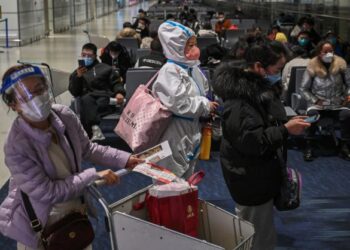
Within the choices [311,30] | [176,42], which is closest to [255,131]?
[176,42]

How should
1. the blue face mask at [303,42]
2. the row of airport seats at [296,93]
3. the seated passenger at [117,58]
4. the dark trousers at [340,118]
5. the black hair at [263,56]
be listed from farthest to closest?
the blue face mask at [303,42], the seated passenger at [117,58], the row of airport seats at [296,93], the dark trousers at [340,118], the black hair at [263,56]

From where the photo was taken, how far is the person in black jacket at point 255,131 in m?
2.98

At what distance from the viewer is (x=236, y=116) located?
3002 mm

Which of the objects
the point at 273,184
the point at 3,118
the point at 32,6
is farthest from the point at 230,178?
the point at 32,6

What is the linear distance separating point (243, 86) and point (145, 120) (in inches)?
49.5

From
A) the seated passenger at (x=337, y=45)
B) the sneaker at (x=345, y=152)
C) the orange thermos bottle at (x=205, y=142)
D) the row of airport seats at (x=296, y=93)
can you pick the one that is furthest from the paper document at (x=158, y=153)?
the seated passenger at (x=337, y=45)

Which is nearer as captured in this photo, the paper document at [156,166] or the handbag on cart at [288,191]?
the paper document at [156,166]

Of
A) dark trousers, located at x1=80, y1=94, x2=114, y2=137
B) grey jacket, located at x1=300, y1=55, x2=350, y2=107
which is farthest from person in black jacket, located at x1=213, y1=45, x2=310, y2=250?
dark trousers, located at x1=80, y1=94, x2=114, y2=137

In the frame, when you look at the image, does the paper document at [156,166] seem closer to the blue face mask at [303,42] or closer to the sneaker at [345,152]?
the sneaker at [345,152]

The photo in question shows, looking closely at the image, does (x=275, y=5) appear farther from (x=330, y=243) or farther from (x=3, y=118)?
(x=330, y=243)

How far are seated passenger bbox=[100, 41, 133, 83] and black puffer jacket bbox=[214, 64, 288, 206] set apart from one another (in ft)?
19.1

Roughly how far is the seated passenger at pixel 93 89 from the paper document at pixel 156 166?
14.9 feet

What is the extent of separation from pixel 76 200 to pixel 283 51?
1399mm

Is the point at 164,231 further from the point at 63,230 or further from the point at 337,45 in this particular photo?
the point at 337,45
